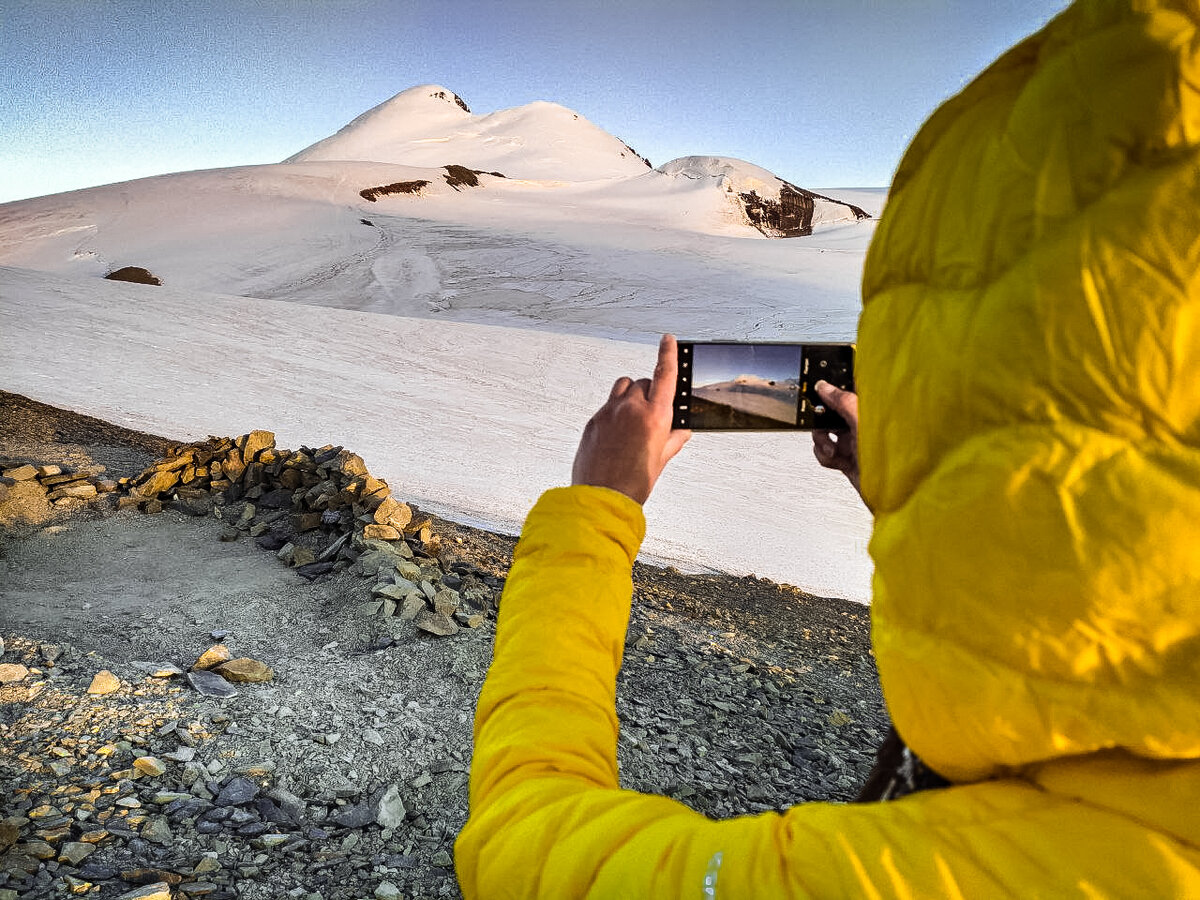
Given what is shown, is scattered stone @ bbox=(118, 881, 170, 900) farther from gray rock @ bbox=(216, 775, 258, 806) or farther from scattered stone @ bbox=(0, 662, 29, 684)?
scattered stone @ bbox=(0, 662, 29, 684)

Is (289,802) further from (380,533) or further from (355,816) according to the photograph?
(380,533)

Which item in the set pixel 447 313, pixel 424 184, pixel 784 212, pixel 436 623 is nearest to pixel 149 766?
pixel 436 623

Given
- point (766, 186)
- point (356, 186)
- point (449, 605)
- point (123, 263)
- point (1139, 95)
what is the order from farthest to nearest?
point (766, 186) → point (356, 186) → point (123, 263) → point (449, 605) → point (1139, 95)

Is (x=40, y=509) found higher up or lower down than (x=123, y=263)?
lower down

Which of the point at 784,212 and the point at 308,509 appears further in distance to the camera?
the point at 784,212

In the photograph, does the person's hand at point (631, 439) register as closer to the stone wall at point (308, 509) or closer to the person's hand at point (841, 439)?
the person's hand at point (841, 439)

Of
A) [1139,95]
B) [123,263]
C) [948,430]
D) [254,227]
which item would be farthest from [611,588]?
[254,227]

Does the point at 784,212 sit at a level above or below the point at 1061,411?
above

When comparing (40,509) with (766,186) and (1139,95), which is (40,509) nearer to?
(1139,95)

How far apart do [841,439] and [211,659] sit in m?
1.43

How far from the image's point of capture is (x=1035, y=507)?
0.91 feet

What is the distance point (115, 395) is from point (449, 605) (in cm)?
318

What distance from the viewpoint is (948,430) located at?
31cm

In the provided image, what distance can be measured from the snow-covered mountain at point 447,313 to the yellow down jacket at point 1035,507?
9.23ft
